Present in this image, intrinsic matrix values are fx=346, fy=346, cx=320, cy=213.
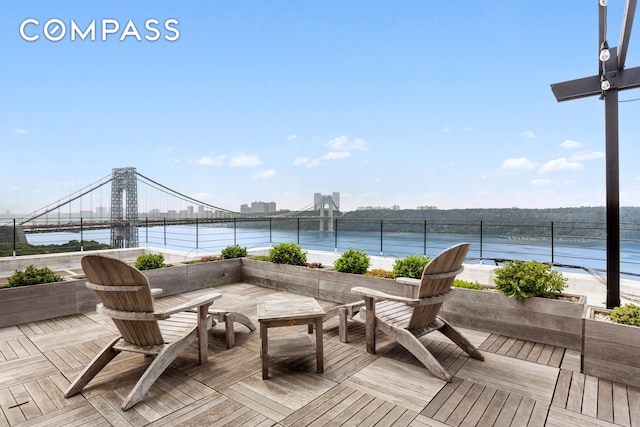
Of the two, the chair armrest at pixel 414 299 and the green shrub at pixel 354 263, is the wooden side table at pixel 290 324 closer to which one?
the chair armrest at pixel 414 299

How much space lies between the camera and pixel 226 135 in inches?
749

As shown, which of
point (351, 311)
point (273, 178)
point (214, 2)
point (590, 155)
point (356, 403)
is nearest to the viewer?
point (356, 403)

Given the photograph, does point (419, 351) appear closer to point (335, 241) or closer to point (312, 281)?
point (312, 281)

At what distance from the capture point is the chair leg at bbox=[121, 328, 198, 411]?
191 centimetres

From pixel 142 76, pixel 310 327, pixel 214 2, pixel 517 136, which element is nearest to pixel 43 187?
pixel 142 76

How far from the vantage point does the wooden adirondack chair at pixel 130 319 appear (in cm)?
197

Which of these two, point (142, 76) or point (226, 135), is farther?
point (226, 135)

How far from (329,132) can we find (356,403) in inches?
701

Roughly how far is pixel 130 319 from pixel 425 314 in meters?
1.90

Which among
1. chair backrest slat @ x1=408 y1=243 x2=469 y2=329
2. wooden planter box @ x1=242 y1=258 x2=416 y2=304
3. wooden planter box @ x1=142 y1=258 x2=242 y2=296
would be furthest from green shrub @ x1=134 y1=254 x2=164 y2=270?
chair backrest slat @ x1=408 y1=243 x2=469 y2=329

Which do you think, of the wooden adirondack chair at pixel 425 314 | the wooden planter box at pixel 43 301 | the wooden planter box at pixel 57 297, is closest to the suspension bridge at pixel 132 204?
the wooden planter box at pixel 57 297

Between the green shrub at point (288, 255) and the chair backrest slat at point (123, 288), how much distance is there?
265 cm

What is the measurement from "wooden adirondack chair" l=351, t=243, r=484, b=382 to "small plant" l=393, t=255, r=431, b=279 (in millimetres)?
828

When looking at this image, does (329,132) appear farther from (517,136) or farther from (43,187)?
(43,187)
